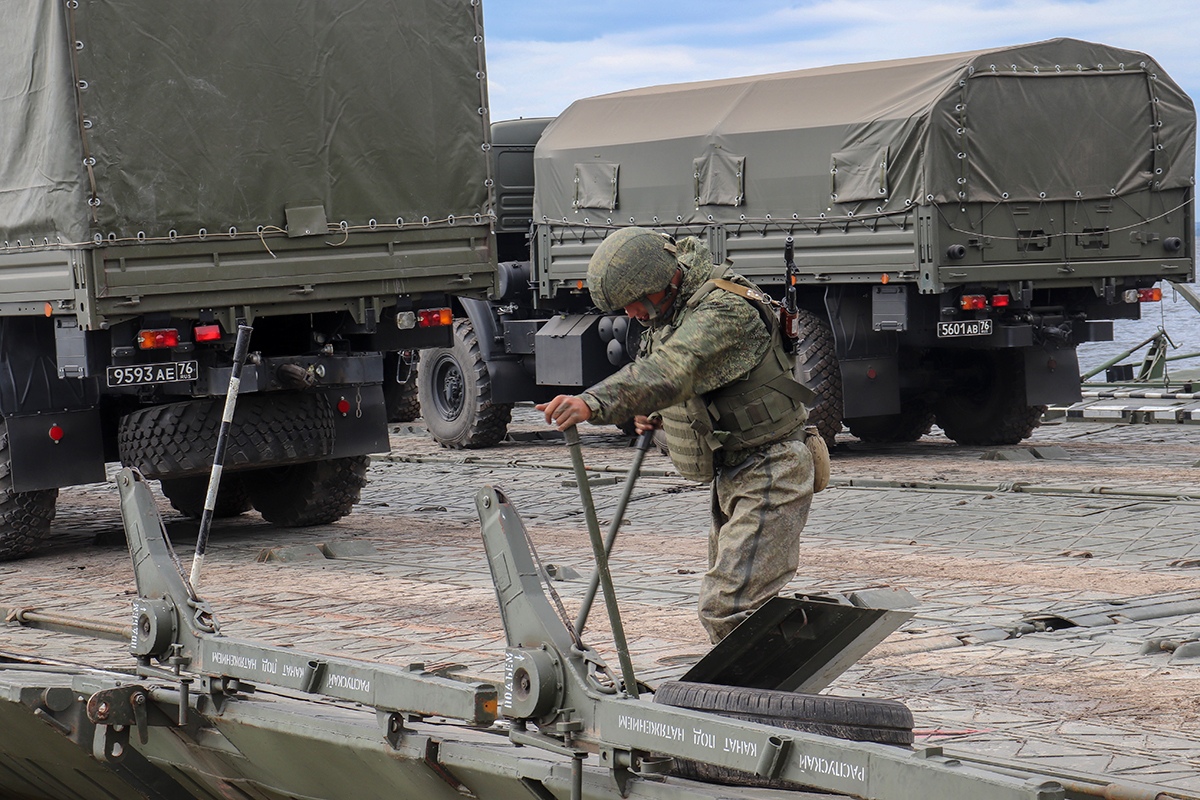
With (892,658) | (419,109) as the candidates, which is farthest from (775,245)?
(892,658)

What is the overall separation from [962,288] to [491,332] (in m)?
4.98

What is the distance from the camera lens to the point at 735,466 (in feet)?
18.4

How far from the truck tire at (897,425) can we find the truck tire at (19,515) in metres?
8.28

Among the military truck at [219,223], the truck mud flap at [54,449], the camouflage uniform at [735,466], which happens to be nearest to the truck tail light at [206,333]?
the military truck at [219,223]

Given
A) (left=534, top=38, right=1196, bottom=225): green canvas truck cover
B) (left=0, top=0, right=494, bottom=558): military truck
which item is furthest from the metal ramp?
(left=0, top=0, right=494, bottom=558): military truck

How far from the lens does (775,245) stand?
15.0 meters

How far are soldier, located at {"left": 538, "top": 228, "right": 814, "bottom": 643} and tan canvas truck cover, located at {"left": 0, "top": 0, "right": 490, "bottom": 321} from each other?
485 centimetres

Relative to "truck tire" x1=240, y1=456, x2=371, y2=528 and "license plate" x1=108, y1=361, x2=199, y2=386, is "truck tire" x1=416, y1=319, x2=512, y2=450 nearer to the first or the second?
"truck tire" x1=240, y1=456, x2=371, y2=528


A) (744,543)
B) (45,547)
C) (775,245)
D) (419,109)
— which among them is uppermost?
(419,109)

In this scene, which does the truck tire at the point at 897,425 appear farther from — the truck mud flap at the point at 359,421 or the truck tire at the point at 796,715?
the truck tire at the point at 796,715

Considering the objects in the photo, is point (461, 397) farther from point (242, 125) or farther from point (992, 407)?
point (242, 125)

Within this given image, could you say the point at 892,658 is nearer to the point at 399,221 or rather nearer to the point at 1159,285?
the point at 399,221

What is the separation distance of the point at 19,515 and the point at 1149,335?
6014 cm

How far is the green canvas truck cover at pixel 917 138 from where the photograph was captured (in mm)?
13906
